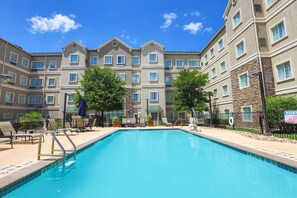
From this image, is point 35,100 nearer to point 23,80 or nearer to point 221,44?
point 23,80

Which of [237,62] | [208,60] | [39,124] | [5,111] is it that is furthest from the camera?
[208,60]

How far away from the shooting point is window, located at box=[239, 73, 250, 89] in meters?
17.1

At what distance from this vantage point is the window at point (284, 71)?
1388cm

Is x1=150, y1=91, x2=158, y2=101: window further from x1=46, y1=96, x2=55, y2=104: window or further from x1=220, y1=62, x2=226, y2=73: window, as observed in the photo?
x1=46, y1=96, x2=55, y2=104: window

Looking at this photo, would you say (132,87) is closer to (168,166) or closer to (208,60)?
(208,60)

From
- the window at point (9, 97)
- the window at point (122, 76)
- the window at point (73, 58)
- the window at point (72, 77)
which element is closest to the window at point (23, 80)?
the window at point (9, 97)

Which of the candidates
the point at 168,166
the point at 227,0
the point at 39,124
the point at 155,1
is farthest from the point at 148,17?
the point at 168,166

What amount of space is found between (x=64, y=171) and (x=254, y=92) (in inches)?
645

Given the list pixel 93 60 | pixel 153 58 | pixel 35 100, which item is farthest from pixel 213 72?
pixel 35 100

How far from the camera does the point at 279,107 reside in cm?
1171

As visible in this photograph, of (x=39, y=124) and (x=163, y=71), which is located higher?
(x=163, y=71)

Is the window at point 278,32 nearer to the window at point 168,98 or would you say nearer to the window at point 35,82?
the window at point 168,98

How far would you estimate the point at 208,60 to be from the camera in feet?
91.7

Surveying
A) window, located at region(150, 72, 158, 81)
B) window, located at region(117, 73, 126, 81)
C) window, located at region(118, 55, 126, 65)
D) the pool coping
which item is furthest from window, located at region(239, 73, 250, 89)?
window, located at region(118, 55, 126, 65)
